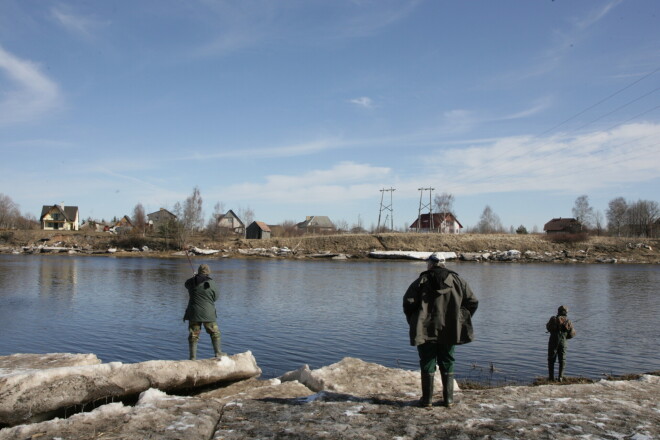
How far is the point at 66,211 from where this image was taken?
388 feet

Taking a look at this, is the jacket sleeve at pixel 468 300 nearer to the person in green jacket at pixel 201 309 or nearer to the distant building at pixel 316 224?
the person in green jacket at pixel 201 309

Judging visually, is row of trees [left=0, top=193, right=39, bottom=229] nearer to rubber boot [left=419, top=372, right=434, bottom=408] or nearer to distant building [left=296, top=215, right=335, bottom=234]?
distant building [left=296, top=215, right=335, bottom=234]

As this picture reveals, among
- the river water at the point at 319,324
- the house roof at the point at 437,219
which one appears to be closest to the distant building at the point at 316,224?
the house roof at the point at 437,219

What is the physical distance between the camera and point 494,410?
7289mm

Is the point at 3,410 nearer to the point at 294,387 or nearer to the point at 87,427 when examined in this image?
the point at 87,427

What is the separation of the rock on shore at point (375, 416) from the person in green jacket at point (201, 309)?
2.62m

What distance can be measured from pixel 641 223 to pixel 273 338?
385 feet

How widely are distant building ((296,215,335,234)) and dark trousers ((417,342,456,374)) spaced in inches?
5005

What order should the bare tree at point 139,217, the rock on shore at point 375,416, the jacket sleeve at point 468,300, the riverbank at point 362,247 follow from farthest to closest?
1. the bare tree at point 139,217
2. the riverbank at point 362,247
3. the jacket sleeve at point 468,300
4. the rock on shore at point 375,416

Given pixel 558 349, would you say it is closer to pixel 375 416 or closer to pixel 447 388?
pixel 447 388

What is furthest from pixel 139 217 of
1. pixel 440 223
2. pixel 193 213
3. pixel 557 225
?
pixel 557 225

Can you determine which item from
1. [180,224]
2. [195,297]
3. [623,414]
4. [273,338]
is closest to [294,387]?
[195,297]

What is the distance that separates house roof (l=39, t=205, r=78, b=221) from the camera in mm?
115500

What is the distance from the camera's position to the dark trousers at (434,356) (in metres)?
7.48
